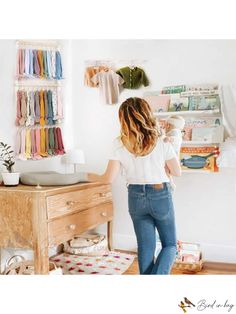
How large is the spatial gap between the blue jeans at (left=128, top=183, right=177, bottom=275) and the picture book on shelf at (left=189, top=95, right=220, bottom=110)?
1.27ft

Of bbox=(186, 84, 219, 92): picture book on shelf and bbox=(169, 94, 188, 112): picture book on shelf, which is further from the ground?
bbox=(186, 84, 219, 92): picture book on shelf

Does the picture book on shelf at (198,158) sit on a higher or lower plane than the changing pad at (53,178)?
higher

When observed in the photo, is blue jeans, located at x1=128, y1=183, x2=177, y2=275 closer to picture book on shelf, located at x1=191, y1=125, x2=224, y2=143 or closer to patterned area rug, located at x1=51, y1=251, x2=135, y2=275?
patterned area rug, located at x1=51, y1=251, x2=135, y2=275

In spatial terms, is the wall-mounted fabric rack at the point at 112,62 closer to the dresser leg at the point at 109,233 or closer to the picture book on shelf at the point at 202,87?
the picture book on shelf at the point at 202,87

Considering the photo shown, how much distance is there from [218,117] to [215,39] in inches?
14.0

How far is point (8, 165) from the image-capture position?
2021 millimetres

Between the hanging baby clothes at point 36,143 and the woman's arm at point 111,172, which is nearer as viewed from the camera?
the woman's arm at point 111,172

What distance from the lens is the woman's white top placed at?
6.07 ft

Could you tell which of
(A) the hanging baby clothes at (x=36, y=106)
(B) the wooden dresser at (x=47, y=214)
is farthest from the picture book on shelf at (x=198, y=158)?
(A) the hanging baby clothes at (x=36, y=106)

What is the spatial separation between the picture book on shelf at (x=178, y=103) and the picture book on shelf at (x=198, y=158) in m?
0.19

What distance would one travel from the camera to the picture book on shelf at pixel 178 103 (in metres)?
1.94

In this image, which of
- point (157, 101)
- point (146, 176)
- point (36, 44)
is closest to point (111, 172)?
point (146, 176)
